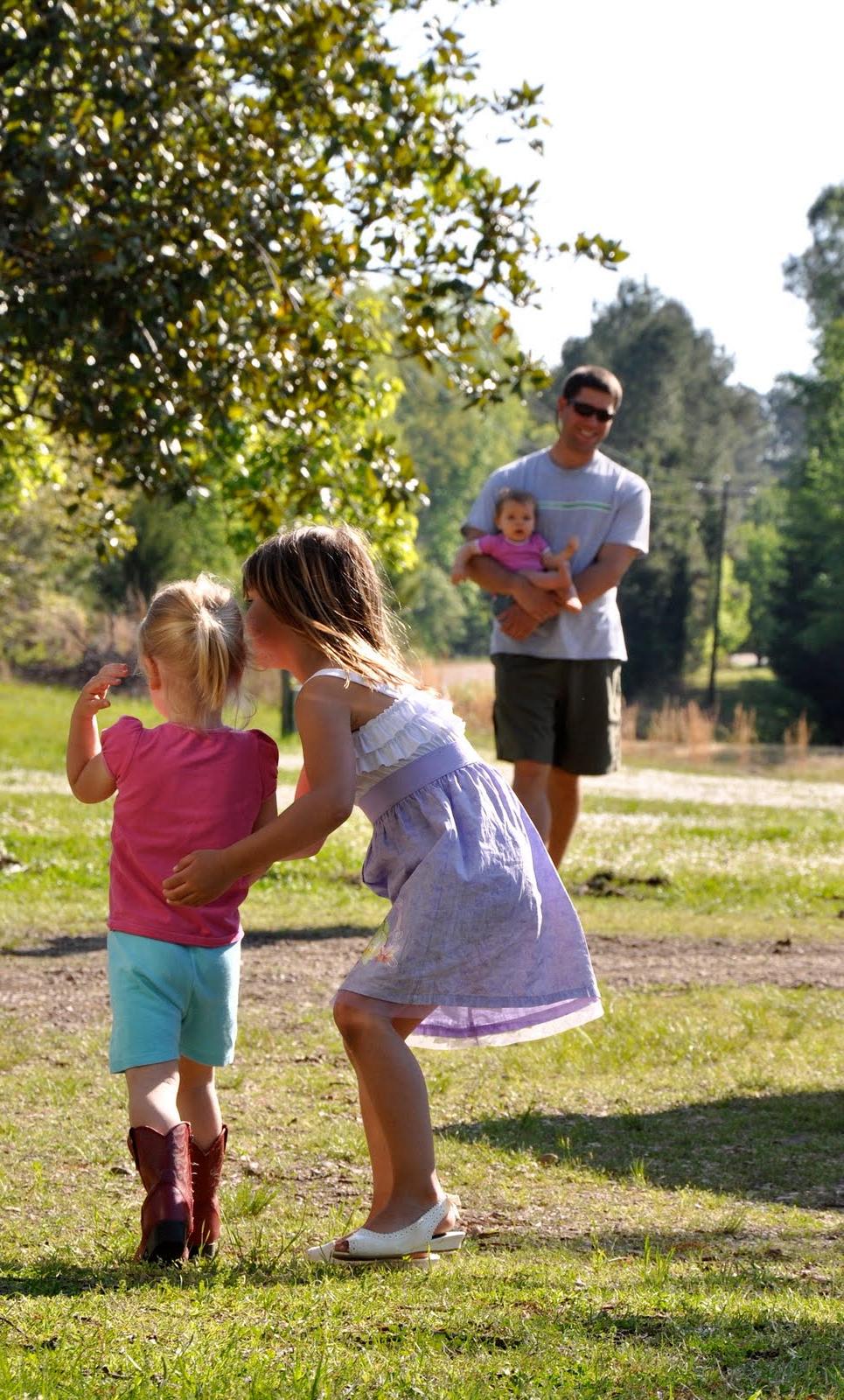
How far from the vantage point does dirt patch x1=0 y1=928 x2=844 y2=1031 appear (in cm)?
648

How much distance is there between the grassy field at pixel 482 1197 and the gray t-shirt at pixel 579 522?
4.91 ft

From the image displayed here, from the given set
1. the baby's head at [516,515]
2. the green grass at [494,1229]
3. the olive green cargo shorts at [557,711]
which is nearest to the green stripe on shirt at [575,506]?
the baby's head at [516,515]

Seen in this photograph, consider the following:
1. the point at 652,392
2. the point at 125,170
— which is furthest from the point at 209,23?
the point at 652,392

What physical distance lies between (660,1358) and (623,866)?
9000 millimetres

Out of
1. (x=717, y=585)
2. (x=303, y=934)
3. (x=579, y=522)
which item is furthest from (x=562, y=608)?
(x=717, y=585)

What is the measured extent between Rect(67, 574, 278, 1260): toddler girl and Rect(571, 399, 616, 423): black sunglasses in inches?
155

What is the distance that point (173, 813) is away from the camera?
3.66m

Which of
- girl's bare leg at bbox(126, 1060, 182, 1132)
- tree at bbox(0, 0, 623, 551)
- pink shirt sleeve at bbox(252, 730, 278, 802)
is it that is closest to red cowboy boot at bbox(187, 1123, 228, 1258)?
girl's bare leg at bbox(126, 1060, 182, 1132)

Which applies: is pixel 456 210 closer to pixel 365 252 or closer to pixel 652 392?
pixel 365 252

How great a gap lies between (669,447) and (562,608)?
5691cm

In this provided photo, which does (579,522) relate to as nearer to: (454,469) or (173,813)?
(173,813)

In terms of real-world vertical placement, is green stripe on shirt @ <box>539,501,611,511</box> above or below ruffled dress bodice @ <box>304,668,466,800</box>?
above

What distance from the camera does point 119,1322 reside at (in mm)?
2859

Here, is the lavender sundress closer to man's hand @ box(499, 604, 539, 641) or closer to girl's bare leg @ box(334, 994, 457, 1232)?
girl's bare leg @ box(334, 994, 457, 1232)
